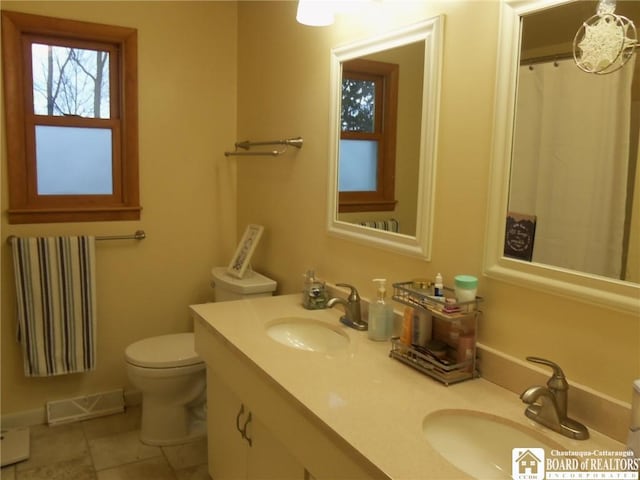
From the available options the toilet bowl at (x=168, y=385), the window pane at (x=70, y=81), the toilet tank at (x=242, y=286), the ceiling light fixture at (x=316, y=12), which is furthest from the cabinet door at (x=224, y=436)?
the window pane at (x=70, y=81)

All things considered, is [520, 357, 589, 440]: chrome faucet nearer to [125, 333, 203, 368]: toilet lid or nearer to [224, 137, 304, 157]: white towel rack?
[224, 137, 304, 157]: white towel rack

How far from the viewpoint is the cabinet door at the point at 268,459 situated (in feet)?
4.80

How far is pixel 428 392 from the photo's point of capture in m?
1.37

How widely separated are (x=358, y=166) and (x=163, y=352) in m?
1.32

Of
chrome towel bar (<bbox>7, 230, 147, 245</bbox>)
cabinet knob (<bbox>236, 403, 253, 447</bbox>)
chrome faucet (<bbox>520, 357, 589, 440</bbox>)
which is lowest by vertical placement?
cabinet knob (<bbox>236, 403, 253, 447</bbox>)

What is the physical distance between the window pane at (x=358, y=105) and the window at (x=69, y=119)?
4.10 ft

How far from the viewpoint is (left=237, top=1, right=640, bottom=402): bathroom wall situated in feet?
4.15

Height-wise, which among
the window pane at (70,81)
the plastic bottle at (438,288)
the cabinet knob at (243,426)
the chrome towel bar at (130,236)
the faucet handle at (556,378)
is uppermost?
the window pane at (70,81)

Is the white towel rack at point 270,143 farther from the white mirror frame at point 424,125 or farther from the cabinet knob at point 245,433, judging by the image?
the cabinet knob at point 245,433

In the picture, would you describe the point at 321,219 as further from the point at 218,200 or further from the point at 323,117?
the point at 218,200

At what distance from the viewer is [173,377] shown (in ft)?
8.05

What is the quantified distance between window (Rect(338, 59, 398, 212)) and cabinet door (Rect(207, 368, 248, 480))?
842 mm

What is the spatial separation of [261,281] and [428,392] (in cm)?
134

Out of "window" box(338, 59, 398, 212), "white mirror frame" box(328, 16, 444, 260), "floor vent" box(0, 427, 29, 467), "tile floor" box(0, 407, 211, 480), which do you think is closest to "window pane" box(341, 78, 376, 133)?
"window" box(338, 59, 398, 212)
